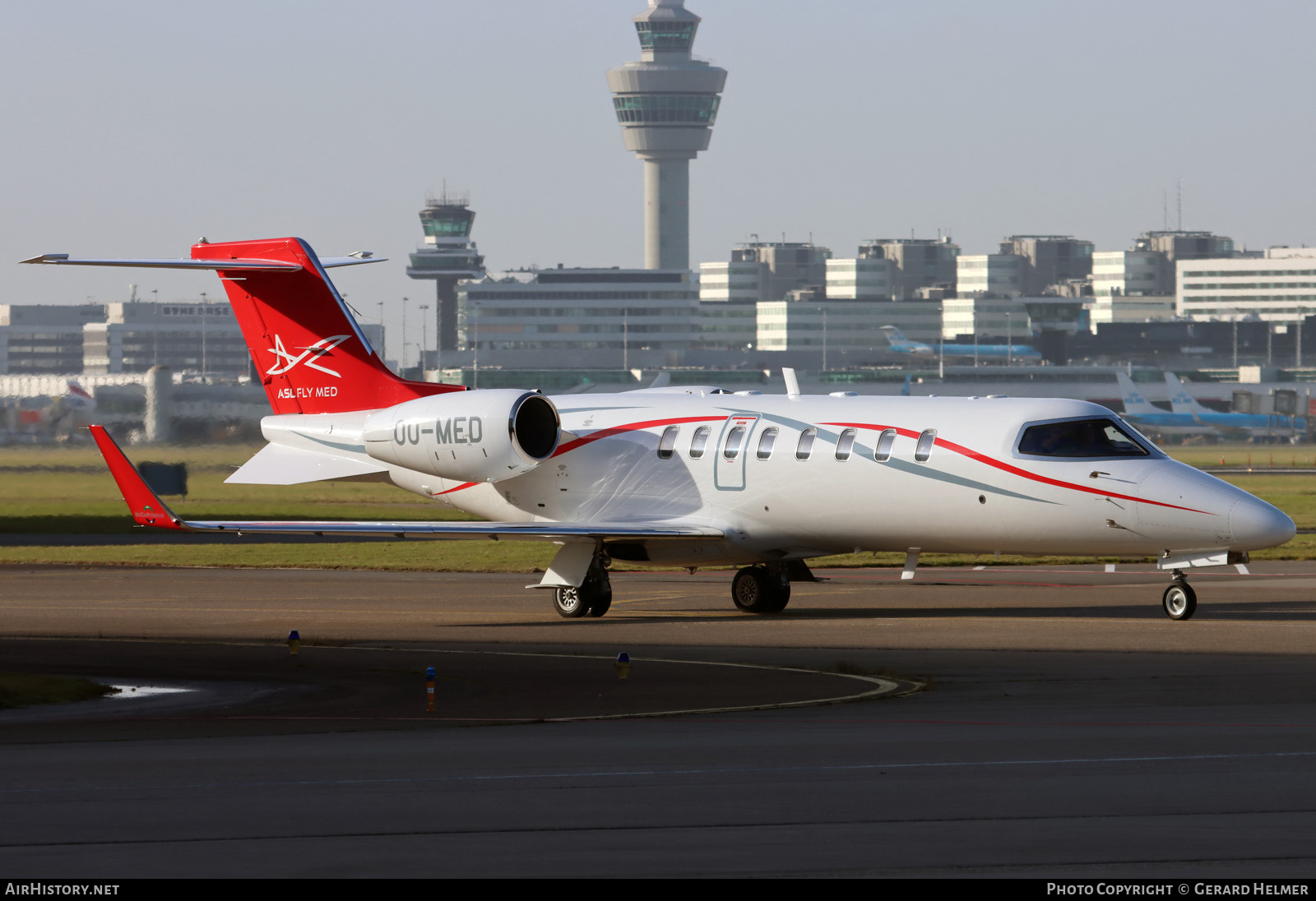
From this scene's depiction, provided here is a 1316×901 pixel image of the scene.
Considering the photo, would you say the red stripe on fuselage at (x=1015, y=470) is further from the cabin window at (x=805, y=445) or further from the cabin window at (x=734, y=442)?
the cabin window at (x=734, y=442)

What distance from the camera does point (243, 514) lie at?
173ft

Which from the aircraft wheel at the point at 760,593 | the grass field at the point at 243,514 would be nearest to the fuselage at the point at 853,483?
the aircraft wheel at the point at 760,593

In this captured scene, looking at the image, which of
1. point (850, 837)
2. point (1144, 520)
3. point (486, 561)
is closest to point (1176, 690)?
point (1144, 520)

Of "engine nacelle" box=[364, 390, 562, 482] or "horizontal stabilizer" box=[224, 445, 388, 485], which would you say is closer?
"engine nacelle" box=[364, 390, 562, 482]

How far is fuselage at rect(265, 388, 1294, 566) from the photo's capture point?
24547mm

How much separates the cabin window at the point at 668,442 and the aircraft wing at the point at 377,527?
105cm

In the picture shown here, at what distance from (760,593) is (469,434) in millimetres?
5215

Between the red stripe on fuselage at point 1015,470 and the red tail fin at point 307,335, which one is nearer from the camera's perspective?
the red stripe on fuselage at point 1015,470

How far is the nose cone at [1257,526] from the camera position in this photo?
2367cm

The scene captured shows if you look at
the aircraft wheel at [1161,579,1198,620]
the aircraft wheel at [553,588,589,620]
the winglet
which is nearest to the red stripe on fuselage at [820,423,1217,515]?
the aircraft wheel at [1161,579,1198,620]

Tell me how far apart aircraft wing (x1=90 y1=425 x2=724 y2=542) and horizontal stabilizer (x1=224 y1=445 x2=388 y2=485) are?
10.3ft

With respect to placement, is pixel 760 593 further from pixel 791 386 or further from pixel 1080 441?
pixel 1080 441

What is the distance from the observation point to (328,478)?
30.7m

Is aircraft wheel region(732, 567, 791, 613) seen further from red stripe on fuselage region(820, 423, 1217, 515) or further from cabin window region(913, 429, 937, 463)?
cabin window region(913, 429, 937, 463)
